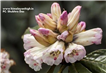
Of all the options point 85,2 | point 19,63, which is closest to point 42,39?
point 85,2

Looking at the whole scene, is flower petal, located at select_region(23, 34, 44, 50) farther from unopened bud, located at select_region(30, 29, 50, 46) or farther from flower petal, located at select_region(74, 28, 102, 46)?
flower petal, located at select_region(74, 28, 102, 46)

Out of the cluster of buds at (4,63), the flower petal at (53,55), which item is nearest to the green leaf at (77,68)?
the flower petal at (53,55)

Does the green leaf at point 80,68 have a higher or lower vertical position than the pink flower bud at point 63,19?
lower

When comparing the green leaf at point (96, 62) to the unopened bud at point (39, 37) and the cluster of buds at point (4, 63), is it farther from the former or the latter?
the cluster of buds at point (4, 63)

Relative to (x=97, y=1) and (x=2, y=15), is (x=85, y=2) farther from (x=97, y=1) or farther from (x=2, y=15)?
(x=2, y=15)

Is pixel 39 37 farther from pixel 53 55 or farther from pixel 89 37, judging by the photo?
pixel 89 37

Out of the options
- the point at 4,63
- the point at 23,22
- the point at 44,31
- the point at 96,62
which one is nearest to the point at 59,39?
the point at 44,31

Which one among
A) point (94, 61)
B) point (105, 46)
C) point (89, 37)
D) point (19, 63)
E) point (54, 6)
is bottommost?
point (19, 63)
